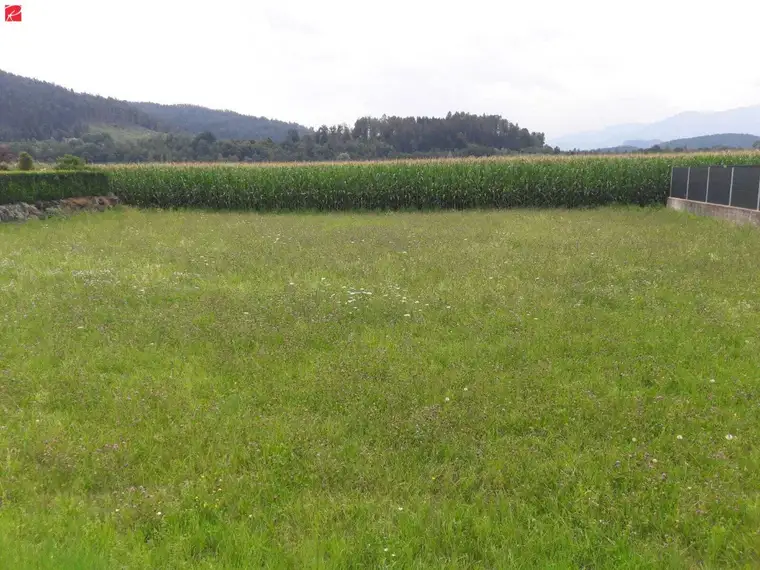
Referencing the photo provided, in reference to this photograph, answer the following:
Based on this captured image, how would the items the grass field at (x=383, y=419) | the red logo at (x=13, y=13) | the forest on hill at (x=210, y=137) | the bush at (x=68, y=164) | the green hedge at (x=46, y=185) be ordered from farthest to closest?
the forest on hill at (x=210, y=137) → the bush at (x=68, y=164) → the green hedge at (x=46, y=185) → the red logo at (x=13, y=13) → the grass field at (x=383, y=419)

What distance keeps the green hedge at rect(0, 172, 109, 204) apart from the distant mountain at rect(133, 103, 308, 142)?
70238 mm

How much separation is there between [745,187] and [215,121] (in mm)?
100837

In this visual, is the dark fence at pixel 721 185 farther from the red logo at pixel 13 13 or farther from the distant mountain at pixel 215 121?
the distant mountain at pixel 215 121

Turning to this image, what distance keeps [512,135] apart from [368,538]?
2463 inches

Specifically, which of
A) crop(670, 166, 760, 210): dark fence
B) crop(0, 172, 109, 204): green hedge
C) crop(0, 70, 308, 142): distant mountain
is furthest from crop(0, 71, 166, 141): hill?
crop(670, 166, 760, 210): dark fence

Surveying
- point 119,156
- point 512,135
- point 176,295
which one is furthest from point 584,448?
point 512,135

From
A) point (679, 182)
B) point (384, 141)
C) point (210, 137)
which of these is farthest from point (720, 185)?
point (210, 137)

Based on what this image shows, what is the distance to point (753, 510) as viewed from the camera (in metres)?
2.94

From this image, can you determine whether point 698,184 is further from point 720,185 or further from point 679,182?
point 679,182

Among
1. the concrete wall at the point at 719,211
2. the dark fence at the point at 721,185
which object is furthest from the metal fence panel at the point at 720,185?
the concrete wall at the point at 719,211

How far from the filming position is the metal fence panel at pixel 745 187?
1374 centimetres

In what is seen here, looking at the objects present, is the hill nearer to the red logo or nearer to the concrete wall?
the red logo

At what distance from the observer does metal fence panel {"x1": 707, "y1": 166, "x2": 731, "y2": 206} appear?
15.3m

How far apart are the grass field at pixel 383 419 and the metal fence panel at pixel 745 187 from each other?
21.5 feet
